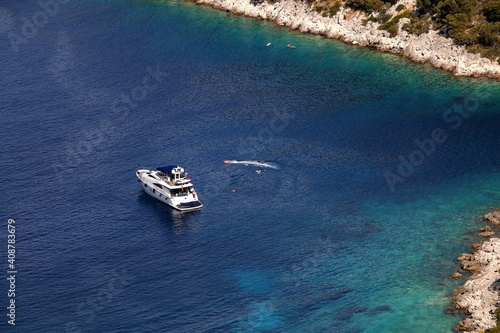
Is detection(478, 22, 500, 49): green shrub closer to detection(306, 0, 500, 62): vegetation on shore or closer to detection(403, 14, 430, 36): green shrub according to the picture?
detection(306, 0, 500, 62): vegetation on shore

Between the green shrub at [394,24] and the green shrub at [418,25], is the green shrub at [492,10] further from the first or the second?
the green shrub at [394,24]

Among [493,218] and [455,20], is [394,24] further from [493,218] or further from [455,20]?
[493,218]

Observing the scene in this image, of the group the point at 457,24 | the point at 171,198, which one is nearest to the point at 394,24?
the point at 457,24

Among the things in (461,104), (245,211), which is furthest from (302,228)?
(461,104)

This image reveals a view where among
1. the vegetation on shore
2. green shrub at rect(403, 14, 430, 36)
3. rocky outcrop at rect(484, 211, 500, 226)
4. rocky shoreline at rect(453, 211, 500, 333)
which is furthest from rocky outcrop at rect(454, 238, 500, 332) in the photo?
green shrub at rect(403, 14, 430, 36)

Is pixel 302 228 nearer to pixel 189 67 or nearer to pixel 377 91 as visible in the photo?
pixel 377 91

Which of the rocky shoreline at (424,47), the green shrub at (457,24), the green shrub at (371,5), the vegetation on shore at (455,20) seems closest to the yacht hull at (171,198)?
the rocky shoreline at (424,47)
